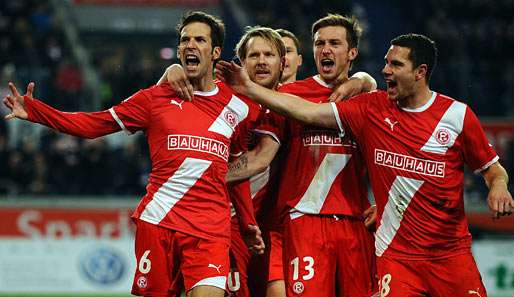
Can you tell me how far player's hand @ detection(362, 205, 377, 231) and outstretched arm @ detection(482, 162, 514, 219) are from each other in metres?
0.81

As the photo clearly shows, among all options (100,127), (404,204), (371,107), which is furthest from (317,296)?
(100,127)

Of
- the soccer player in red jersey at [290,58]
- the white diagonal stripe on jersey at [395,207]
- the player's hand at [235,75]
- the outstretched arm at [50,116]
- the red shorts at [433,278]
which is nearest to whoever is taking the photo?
the outstretched arm at [50,116]

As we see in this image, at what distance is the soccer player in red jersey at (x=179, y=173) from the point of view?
6.20m

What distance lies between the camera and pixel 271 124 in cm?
697

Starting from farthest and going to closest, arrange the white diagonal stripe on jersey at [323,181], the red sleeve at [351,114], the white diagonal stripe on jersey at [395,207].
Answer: the white diagonal stripe on jersey at [323,181], the red sleeve at [351,114], the white diagonal stripe on jersey at [395,207]

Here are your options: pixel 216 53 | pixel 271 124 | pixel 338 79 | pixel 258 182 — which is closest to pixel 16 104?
pixel 216 53

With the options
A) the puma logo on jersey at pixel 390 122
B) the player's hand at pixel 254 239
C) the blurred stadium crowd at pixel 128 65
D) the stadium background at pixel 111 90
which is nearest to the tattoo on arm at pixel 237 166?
the player's hand at pixel 254 239

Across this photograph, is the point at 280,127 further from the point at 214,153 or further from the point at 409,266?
the point at 409,266

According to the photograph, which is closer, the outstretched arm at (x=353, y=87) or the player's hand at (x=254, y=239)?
Result: the player's hand at (x=254, y=239)

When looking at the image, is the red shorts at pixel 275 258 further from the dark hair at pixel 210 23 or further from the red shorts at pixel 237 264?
the dark hair at pixel 210 23

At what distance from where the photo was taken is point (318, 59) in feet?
23.0

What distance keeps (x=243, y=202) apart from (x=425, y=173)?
1279 mm

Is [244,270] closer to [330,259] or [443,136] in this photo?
[330,259]

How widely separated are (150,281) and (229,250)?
0.70m
